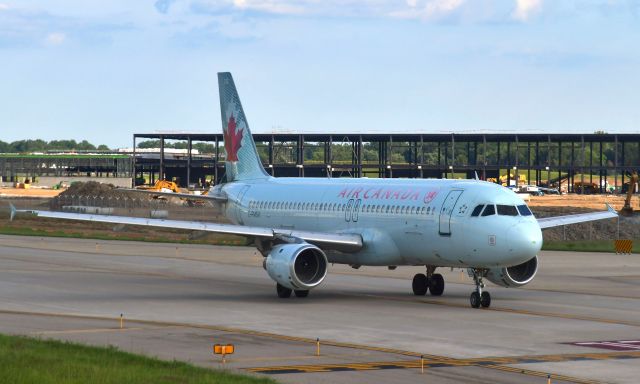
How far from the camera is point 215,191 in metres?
55.7

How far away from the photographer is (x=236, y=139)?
183 ft

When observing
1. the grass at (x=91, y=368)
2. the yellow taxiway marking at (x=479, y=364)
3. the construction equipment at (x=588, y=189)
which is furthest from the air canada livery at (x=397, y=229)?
the construction equipment at (x=588, y=189)

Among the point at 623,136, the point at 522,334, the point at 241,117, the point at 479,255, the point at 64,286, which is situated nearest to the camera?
the point at 522,334

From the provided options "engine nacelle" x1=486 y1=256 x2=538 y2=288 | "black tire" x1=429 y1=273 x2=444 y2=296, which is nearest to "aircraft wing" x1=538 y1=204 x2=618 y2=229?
"engine nacelle" x1=486 y1=256 x2=538 y2=288

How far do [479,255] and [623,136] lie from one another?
12280cm

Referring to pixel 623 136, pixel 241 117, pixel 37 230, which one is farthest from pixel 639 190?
pixel 241 117

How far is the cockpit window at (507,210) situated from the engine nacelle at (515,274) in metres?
3.06

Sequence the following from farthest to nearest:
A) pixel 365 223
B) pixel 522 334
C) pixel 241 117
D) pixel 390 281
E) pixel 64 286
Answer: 1. pixel 241 117
2. pixel 390 281
3. pixel 64 286
4. pixel 365 223
5. pixel 522 334

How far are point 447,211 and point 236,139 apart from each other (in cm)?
1817

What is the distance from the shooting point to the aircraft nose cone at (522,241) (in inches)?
1500

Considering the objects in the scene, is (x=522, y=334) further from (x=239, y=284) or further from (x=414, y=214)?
(x=239, y=284)

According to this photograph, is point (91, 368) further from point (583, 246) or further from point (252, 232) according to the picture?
point (583, 246)

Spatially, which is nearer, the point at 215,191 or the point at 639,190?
the point at 215,191

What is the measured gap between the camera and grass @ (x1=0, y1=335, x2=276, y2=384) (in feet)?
73.5
